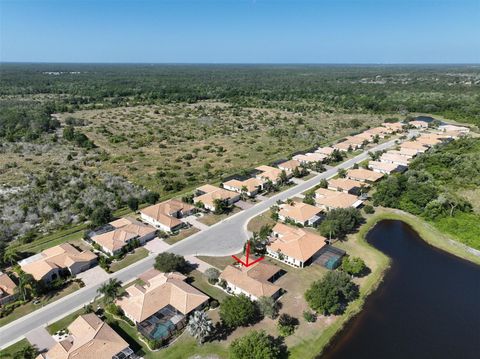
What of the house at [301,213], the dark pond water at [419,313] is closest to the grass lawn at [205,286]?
the dark pond water at [419,313]

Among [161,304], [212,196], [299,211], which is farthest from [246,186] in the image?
[161,304]

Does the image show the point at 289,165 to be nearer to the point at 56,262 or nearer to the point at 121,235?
the point at 121,235

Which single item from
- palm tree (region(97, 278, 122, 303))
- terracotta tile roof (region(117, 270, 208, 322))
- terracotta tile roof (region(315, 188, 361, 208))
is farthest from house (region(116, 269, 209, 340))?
terracotta tile roof (region(315, 188, 361, 208))

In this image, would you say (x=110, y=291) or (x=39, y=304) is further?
(x=39, y=304)

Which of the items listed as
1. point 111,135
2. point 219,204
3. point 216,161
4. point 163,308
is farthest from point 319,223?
point 111,135

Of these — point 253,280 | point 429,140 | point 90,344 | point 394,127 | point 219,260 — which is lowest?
point 219,260

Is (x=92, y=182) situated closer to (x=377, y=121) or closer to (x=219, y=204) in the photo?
(x=219, y=204)

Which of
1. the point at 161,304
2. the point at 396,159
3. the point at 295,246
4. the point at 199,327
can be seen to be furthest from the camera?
the point at 396,159

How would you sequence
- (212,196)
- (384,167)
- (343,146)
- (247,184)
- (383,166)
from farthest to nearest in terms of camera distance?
(343,146) → (383,166) → (384,167) → (247,184) → (212,196)
